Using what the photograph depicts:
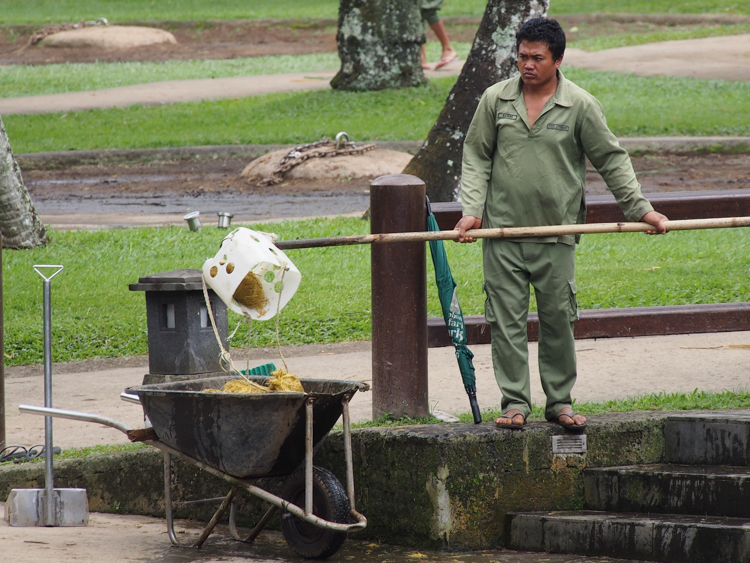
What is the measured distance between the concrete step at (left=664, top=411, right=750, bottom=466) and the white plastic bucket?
1.75 meters

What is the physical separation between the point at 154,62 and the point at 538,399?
2355cm

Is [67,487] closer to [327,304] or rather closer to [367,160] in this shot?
[327,304]

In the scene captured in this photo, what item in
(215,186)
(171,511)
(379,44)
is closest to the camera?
(171,511)

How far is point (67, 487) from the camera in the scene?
526 centimetres

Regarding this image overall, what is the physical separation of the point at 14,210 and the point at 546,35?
6759mm

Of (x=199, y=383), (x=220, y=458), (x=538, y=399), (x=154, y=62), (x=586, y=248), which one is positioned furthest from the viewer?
(x=154, y=62)

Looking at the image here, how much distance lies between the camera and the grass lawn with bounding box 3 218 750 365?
7836 millimetres

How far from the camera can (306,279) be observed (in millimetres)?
9094

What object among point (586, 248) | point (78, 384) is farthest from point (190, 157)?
point (78, 384)

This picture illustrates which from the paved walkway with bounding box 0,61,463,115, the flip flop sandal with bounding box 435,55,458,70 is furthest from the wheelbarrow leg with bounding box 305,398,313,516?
the flip flop sandal with bounding box 435,55,458,70

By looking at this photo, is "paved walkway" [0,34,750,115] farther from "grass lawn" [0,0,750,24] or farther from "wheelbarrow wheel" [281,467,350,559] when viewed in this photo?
"wheelbarrow wheel" [281,467,350,559]

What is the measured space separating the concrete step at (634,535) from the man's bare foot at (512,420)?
1.18 feet

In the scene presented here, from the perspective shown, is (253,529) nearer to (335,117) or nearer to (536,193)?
(536,193)

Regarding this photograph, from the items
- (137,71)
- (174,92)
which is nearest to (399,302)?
(174,92)
